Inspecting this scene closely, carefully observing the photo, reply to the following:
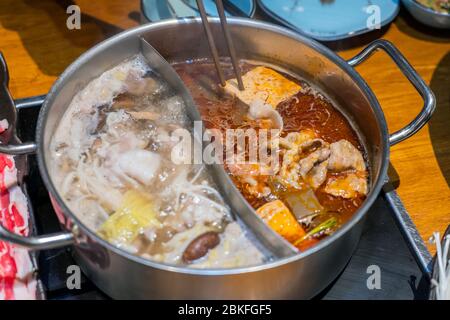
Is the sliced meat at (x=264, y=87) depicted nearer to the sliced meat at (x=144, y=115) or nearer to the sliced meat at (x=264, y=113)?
the sliced meat at (x=264, y=113)

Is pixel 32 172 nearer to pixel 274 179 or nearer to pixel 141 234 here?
pixel 141 234

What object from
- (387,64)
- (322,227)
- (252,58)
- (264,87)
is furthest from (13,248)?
(387,64)

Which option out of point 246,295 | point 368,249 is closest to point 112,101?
point 246,295

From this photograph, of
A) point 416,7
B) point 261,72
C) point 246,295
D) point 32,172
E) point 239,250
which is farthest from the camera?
point 416,7

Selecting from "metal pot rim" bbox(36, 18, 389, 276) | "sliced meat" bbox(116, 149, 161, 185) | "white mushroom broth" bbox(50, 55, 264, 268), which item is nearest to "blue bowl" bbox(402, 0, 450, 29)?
"metal pot rim" bbox(36, 18, 389, 276)

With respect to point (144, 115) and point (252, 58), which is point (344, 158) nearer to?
point (252, 58)
